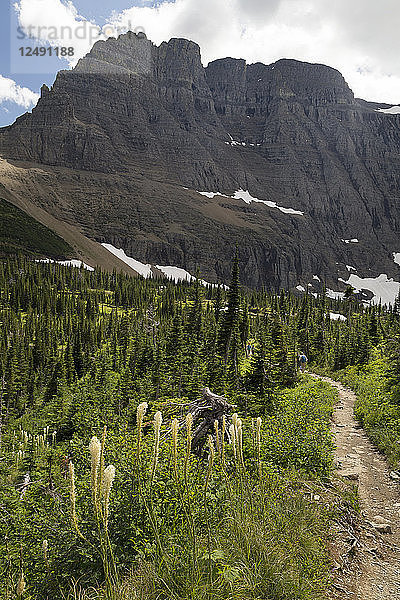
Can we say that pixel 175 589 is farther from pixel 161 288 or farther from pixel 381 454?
pixel 161 288

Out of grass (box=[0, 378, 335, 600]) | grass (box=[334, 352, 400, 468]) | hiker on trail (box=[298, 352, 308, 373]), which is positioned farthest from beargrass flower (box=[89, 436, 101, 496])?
hiker on trail (box=[298, 352, 308, 373])

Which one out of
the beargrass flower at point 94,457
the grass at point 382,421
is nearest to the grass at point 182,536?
the beargrass flower at point 94,457

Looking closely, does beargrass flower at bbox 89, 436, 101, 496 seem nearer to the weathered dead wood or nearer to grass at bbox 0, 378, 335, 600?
grass at bbox 0, 378, 335, 600

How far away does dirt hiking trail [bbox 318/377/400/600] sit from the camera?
17.0 ft

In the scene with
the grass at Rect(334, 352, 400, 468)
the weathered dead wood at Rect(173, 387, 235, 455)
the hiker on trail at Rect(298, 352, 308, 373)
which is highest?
the weathered dead wood at Rect(173, 387, 235, 455)

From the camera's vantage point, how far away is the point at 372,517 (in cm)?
728

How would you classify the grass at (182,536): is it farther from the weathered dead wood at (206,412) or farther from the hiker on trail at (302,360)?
the hiker on trail at (302,360)

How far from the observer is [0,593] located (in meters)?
4.01

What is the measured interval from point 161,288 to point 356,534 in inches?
5197

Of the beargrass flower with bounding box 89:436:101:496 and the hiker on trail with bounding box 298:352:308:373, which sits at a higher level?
the beargrass flower with bounding box 89:436:101:496

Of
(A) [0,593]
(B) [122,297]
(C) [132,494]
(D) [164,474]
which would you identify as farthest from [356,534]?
(B) [122,297]

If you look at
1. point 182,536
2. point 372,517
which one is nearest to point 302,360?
point 372,517

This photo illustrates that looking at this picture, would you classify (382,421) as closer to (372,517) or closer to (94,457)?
(372,517)

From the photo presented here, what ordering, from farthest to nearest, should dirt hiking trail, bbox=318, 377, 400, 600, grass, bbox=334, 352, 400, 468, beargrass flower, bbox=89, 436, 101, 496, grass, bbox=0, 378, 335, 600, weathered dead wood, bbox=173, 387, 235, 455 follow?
grass, bbox=334, 352, 400, 468
weathered dead wood, bbox=173, 387, 235, 455
dirt hiking trail, bbox=318, 377, 400, 600
grass, bbox=0, 378, 335, 600
beargrass flower, bbox=89, 436, 101, 496
